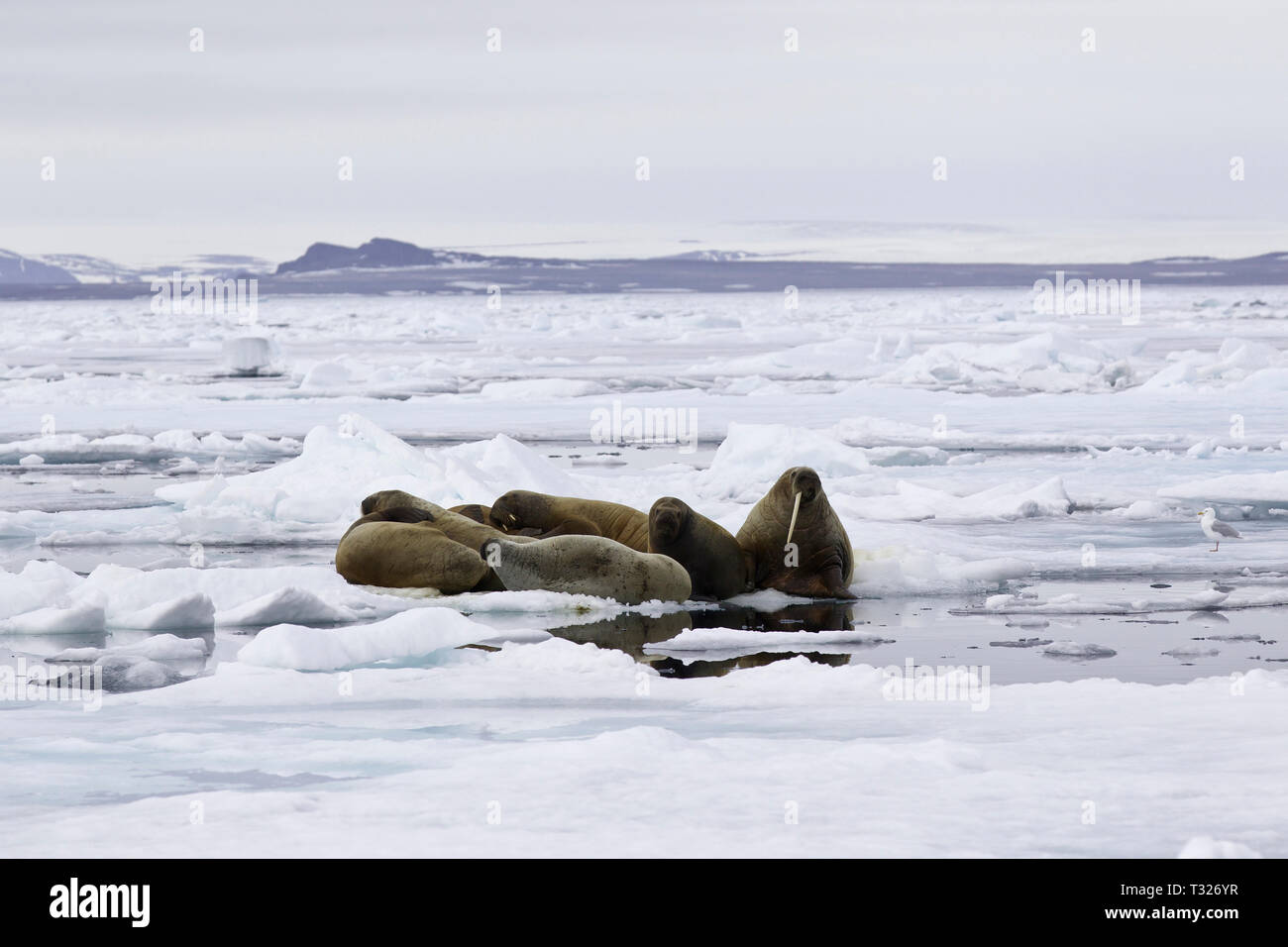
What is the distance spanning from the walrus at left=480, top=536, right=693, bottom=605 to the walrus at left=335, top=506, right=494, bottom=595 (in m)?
0.12

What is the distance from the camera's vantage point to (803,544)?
729cm

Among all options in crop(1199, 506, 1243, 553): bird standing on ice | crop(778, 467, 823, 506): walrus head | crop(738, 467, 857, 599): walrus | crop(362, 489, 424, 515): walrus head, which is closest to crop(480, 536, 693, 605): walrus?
crop(738, 467, 857, 599): walrus

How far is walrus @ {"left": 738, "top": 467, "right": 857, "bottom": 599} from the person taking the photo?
23.7ft

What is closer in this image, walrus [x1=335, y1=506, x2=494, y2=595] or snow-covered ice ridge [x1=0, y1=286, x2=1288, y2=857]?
snow-covered ice ridge [x1=0, y1=286, x2=1288, y2=857]

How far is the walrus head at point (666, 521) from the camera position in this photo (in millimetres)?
7082

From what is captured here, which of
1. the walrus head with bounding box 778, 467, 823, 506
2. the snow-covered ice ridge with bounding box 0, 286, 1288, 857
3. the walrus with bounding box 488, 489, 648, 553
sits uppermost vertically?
the walrus head with bounding box 778, 467, 823, 506

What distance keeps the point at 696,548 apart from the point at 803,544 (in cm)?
52

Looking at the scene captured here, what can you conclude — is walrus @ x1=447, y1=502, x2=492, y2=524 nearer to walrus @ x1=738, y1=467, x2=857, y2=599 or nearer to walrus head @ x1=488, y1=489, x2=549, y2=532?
walrus head @ x1=488, y1=489, x2=549, y2=532

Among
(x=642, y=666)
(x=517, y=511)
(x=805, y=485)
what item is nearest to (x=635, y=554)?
(x=805, y=485)

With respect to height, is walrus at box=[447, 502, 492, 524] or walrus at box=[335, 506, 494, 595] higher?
walrus at box=[447, 502, 492, 524]

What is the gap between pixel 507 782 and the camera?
394 cm

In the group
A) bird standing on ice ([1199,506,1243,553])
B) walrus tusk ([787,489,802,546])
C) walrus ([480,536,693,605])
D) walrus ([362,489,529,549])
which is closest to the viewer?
walrus ([480,536,693,605])
